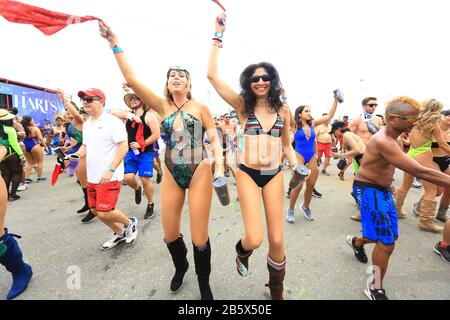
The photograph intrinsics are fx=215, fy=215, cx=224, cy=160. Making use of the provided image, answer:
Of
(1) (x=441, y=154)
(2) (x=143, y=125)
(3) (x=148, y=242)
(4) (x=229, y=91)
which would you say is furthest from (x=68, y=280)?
(1) (x=441, y=154)

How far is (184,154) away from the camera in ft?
6.41

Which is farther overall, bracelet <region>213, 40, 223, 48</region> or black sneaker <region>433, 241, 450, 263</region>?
black sneaker <region>433, 241, 450, 263</region>

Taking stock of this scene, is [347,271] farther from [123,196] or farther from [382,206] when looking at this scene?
[123,196]

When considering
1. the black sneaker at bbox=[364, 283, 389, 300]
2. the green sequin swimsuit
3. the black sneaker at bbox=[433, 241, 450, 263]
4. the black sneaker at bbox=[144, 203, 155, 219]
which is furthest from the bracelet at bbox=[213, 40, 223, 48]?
the black sneaker at bbox=[433, 241, 450, 263]

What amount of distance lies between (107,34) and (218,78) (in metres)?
1.03

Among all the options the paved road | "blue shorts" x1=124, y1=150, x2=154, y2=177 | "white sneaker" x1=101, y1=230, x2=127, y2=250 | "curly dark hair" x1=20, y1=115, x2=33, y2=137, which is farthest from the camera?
"curly dark hair" x1=20, y1=115, x2=33, y2=137

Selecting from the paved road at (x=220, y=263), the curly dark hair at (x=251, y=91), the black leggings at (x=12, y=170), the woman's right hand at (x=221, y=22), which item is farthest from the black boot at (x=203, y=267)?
the black leggings at (x=12, y=170)

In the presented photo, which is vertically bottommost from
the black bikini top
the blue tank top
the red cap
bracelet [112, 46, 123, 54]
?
the blue tank top

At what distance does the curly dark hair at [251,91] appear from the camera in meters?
2.09

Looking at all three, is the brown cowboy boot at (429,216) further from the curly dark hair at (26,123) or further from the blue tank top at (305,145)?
the curly dark hair at (26,123)

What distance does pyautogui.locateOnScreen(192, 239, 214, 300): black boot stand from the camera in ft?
6.48

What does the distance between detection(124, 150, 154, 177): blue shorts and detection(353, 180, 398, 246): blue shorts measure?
332cm

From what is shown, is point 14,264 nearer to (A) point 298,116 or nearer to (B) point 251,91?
(B) point 251,91

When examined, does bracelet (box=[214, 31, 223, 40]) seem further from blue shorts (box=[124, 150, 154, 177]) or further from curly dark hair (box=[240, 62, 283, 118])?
blue shorts (box=[124, 150, 154, 177])
